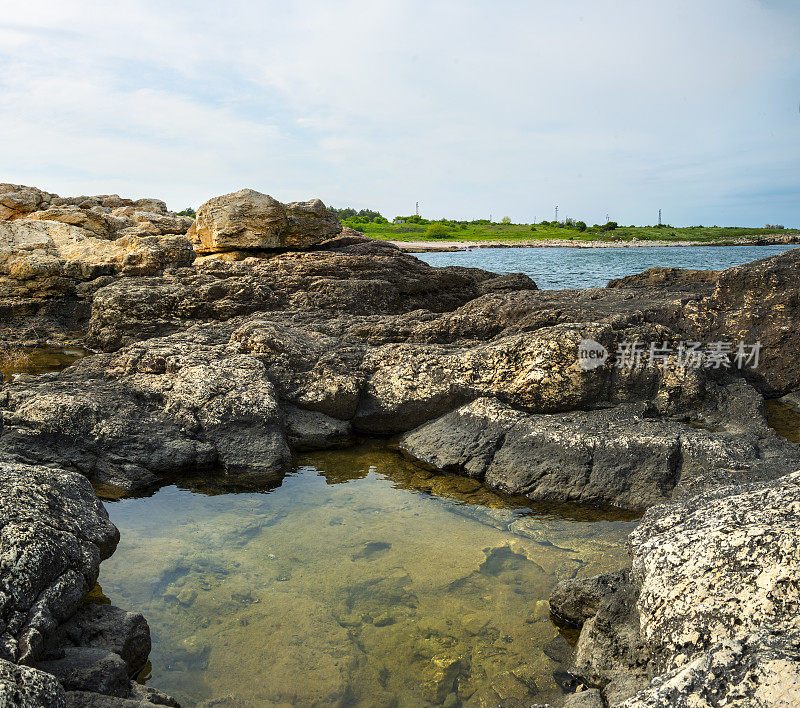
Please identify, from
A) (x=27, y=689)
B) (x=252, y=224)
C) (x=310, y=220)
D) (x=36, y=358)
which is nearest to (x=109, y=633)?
(x=27, y=689)

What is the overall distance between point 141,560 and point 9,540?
6.07 ft

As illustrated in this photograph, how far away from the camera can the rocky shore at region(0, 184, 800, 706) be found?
11.9ft

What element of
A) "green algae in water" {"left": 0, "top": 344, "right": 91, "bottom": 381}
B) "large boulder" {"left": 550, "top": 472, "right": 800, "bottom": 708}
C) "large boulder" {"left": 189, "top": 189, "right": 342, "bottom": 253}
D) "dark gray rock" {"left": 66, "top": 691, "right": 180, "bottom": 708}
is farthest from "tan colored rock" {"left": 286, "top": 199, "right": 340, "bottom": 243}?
"dark gray rock" {"left": 66, "top": 691, "right": 180, "bottom": 708}

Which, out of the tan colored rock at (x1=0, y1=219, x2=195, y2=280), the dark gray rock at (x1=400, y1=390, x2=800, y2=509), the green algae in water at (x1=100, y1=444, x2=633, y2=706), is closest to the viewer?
the green algae in water at (x1=100, y1=444, x2=633, y2=706)

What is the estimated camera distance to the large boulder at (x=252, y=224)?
52.5 ft

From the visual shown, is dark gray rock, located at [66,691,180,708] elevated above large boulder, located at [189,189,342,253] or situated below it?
below

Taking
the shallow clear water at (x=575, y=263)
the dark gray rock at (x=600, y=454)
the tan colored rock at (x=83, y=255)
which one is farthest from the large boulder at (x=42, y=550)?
the shallow clear water at (x=575, y=263)

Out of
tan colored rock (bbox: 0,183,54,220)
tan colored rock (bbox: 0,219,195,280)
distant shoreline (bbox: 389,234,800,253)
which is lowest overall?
tan colored rock (bbox: 0,219,195,280)

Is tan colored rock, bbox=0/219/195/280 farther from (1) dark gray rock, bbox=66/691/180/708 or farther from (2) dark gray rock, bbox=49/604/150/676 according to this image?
(1) dark gray rock, bbox=66/691/180/708

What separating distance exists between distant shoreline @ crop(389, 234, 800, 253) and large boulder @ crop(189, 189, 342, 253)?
203ft

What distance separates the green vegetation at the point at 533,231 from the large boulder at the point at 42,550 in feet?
297

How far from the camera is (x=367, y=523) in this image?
21.3ft

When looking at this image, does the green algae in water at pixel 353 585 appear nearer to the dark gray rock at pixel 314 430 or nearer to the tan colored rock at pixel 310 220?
the dark gray rock at pixel 314 430

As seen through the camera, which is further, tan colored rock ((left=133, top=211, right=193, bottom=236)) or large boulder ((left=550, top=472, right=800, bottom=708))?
tan colored rock ((left=133, top=211, right=193, bottom=236))
